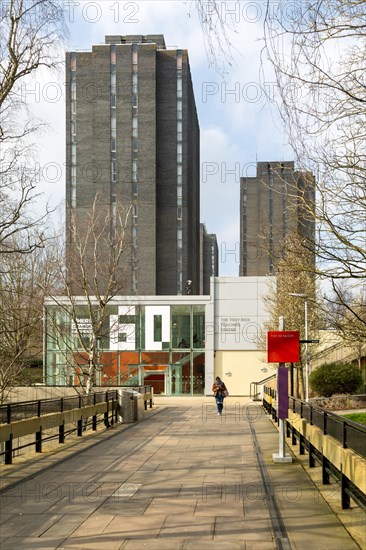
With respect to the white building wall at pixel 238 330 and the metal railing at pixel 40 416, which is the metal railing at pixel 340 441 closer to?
the metal railing at pixel 40 416

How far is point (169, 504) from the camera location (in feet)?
37.2

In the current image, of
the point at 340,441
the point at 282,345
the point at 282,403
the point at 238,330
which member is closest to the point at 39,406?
the point at 282,403

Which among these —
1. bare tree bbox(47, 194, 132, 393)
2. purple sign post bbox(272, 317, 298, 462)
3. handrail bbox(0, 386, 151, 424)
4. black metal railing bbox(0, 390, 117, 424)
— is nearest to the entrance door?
bare tree bbox(47, 194, 132, 393)

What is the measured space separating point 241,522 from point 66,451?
9603 mm

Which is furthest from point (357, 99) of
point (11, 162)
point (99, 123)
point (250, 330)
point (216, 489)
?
point (99, 123)

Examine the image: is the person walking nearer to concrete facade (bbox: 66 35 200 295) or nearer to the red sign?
the red sign

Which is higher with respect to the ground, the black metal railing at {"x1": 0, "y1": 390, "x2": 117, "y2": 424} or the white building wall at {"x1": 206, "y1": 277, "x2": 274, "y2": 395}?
the white building wall at {"x1": 206, "y1": 277, "x2": 274, "y2": 395}

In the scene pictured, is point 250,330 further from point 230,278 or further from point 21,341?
point 21,341

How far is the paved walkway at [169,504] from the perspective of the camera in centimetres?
902

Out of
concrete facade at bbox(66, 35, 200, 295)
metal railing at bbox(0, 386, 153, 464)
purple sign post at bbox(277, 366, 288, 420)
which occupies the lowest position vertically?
metal railing at bbox(0, 386, 153, 464)

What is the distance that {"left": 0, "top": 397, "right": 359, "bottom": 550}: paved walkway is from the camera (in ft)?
29.6

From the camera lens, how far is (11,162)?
17.2 meters

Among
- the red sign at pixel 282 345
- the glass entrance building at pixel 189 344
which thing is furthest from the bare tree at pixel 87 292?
the red sign at pixel 282 345

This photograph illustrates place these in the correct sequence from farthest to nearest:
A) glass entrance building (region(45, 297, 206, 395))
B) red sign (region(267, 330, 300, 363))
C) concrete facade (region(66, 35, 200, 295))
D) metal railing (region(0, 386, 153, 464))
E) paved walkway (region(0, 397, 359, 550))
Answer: concrete facade (region(66, 35, 200, 295)) → glass entrance building (region(45, 297, 206, 395)) → red sign (region(267, 330, 300, 363)) → metal railing (region(0, 386, 153, 464)) → paved walkway (region(0, 397, 359, 550))
